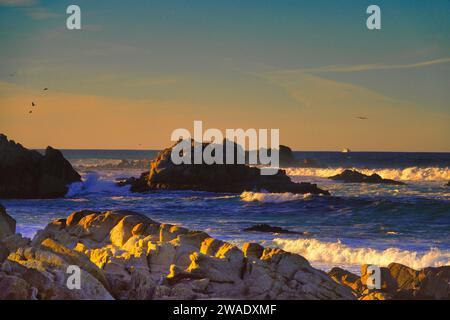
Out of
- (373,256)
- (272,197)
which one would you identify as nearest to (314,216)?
(272,197)

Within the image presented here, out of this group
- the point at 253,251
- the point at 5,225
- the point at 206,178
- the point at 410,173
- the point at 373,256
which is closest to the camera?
the point at 253,251

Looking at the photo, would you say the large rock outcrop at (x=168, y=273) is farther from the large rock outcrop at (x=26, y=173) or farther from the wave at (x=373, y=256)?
the large rock outcrop at (x=26, y=173)

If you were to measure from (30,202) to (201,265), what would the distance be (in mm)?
30472

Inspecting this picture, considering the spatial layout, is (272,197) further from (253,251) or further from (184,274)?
(184,274)

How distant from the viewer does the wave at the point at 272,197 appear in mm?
42125

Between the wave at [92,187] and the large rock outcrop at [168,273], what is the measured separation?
33.6 metres

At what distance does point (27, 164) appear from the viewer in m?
45.2

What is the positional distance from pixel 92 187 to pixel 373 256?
32.3 m

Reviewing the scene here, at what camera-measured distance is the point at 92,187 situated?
51062 mm

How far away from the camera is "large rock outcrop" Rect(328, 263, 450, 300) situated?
14078mm

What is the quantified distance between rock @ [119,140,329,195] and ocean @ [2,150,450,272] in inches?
51.1

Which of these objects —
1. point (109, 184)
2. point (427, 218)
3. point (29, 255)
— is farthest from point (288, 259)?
point (109, 184)

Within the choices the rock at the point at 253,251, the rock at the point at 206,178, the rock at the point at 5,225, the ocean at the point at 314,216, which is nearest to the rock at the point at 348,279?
the rock at the point at 253,251
